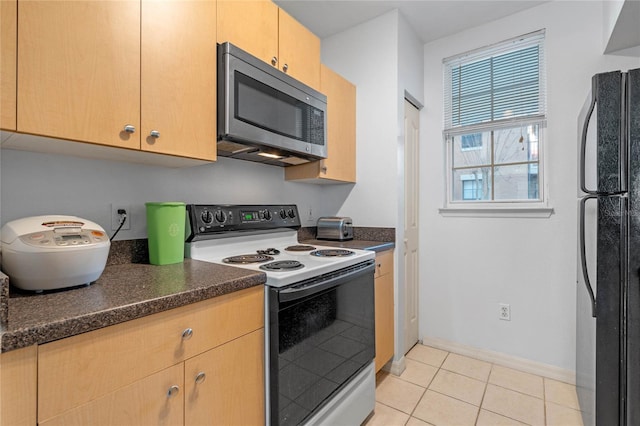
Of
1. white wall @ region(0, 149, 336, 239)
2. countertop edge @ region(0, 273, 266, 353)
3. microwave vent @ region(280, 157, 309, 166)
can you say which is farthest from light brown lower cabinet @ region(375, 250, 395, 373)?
countertop edge @ region(0, 273, 266, 353)

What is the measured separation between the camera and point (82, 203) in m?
Result: 1.25

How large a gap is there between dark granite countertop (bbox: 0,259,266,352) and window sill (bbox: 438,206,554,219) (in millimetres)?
1898

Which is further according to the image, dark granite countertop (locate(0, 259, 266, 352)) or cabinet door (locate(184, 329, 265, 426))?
cabinet door (locate(184, 329, 265, 426))

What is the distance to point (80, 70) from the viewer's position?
96 centimetres

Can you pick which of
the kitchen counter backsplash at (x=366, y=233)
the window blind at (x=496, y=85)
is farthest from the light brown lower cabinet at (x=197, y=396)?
the window blind at (x=496, y=85)

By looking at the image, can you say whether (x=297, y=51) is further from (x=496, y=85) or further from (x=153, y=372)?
(x=153, y=372)

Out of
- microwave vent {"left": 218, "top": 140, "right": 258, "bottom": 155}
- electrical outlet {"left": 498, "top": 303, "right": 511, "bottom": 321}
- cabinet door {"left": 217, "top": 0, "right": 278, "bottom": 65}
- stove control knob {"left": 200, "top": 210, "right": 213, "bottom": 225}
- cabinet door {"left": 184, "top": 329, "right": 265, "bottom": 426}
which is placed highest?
cabinet door {"left": 217, "top": 0, "right": 278, "bottom": 65}

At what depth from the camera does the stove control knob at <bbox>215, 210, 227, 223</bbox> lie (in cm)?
164

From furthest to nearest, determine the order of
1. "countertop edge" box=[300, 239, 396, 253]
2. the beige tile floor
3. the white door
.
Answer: the white door
"countertop edge" box=[300, 239, 396, 253]
the beige tile floor

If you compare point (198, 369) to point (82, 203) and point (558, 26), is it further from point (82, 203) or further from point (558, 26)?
point (558, 26)

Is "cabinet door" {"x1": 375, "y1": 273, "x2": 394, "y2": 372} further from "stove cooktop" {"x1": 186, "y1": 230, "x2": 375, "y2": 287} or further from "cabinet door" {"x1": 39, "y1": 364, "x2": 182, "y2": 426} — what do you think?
"cabinet door" {"x1": 39, "y1": 364, "x2": 182, "y2": 426}

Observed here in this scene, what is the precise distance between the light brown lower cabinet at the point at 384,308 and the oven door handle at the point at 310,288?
45 centimetres

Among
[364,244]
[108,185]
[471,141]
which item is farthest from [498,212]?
[108,185]

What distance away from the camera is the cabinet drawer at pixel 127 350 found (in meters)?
0.68
